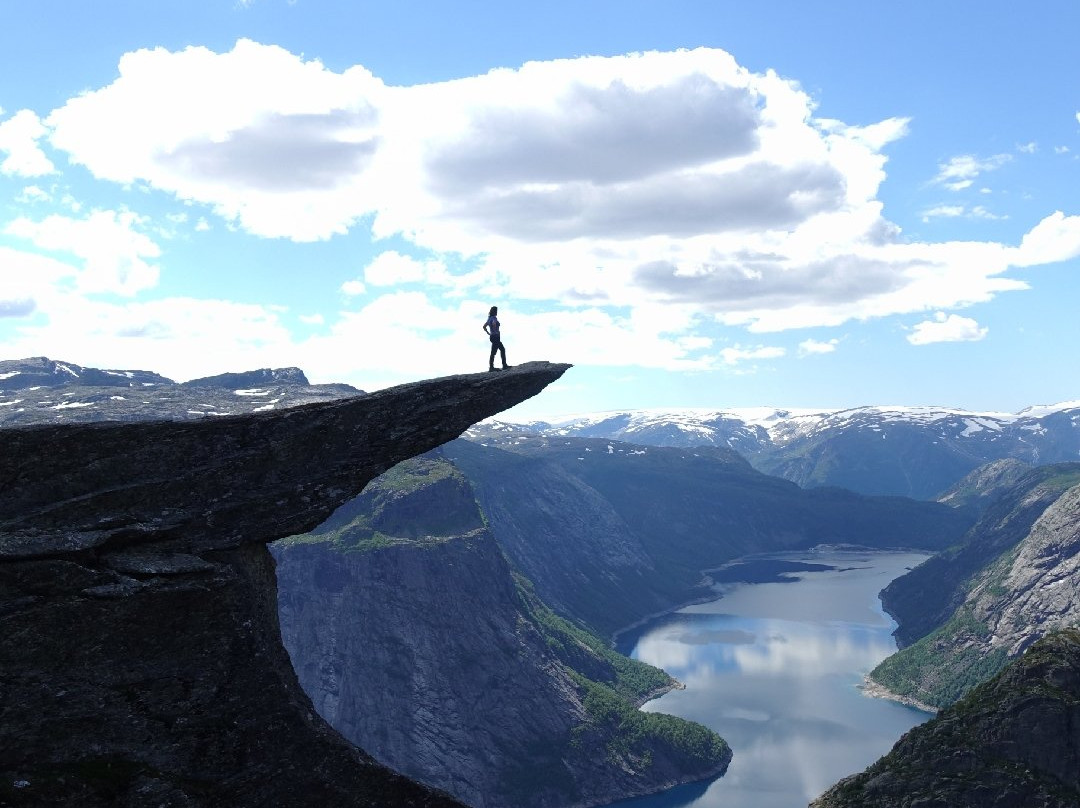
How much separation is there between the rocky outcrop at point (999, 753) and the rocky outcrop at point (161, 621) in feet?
183

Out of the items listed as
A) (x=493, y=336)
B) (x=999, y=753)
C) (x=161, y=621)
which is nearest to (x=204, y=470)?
(x=161, y=621)

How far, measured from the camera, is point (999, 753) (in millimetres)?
79938

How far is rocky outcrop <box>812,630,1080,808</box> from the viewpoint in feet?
245

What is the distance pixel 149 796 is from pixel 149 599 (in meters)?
7.44

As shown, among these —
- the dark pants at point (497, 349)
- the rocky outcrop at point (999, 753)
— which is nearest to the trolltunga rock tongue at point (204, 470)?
→ the dark pants at point (497, 349)

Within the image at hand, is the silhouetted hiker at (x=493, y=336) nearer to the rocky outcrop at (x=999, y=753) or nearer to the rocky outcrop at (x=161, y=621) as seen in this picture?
the rocky outcrop at (x=161, y=621)

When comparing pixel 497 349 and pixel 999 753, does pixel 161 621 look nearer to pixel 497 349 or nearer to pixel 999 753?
pixel 497 349

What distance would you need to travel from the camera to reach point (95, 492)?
37.8 m

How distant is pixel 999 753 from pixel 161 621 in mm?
75760

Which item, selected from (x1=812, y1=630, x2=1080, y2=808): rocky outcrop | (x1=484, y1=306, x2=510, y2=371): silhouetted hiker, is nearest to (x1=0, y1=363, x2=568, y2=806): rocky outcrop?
(x1=484, y1=306, x2=510, y2=371): silhouetted hiker

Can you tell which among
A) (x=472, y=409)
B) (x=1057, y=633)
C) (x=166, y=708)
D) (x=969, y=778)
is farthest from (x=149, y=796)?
(x=1057, y=633)

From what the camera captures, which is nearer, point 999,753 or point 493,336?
point 493,336

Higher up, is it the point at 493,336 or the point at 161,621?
the point at 493,336

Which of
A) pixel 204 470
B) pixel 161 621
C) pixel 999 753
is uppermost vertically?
pixel 204 470
